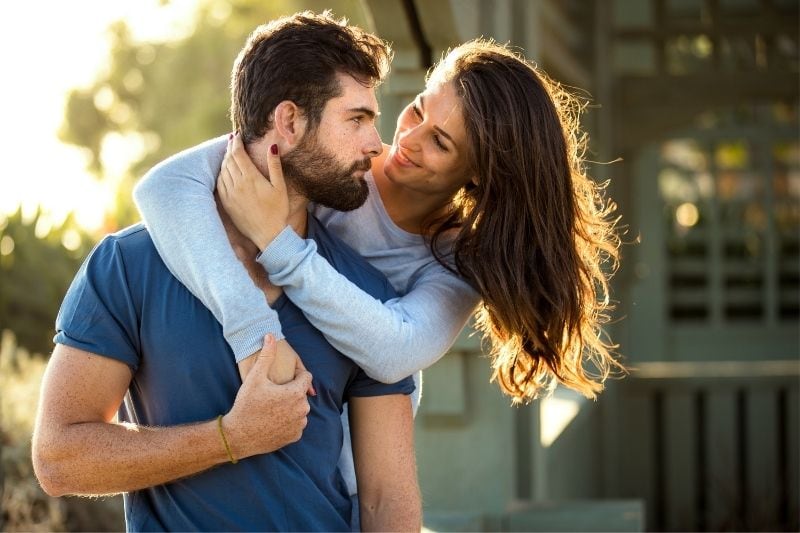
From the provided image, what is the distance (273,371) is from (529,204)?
2.24 feet

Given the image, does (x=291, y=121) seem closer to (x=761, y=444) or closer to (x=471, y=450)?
(x=471, y=450)

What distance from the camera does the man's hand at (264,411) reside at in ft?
7.34

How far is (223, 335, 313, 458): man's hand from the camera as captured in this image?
2236 millimetres

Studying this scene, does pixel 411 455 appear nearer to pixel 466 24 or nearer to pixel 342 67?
pixel 342 67

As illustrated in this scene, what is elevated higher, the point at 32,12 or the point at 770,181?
Answer: the point at 32,12

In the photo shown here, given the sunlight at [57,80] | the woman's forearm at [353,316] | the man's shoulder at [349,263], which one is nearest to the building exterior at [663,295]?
the man's shoulder at [349,263]

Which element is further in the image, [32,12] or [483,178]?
[32,12]

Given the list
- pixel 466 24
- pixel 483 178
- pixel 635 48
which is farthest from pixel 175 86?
pixel 483 178

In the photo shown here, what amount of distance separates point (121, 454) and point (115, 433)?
0.04 meters

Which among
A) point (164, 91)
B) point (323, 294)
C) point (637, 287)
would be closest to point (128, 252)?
point (323, 294)

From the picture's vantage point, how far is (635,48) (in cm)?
1075

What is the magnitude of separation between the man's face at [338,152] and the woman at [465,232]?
0.08 metres

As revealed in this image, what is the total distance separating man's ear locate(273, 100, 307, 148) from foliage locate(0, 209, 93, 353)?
5.89 metres

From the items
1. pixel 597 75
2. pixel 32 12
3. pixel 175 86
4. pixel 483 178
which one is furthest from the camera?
pixel 175 86
